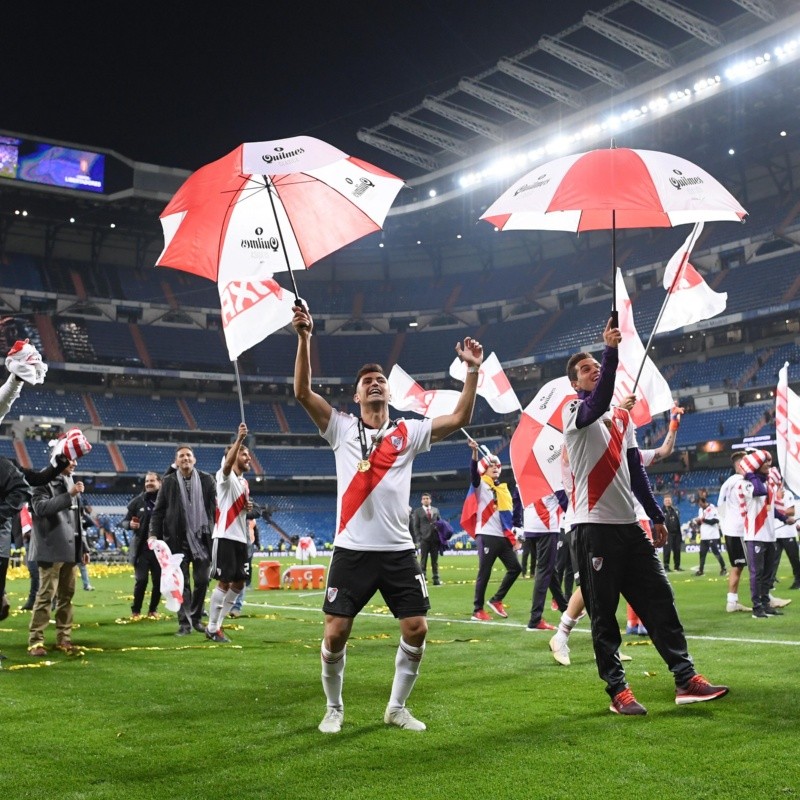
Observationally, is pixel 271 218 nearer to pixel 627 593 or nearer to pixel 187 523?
pixel 627 593

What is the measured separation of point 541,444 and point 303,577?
1022 centimetres

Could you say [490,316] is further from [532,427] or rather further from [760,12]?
[532,427]

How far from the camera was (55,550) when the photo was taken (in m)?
8.90

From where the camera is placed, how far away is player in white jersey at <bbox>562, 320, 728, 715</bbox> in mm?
5789

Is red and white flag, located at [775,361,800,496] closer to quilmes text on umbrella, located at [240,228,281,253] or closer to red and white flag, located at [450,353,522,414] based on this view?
red and white flag, located at [450,353,522,414]

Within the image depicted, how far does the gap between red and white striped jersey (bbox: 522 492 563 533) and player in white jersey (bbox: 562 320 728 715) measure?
5010 millimetres

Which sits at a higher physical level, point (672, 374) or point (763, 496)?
point (672, 374)

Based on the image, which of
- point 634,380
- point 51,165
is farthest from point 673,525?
point 51,165

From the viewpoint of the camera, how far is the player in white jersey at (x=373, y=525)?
534cm

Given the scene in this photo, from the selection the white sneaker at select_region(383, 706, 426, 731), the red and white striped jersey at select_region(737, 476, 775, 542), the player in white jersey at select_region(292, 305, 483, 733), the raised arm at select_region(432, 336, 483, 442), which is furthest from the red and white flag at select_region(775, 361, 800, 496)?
the white sneaker at select_region(383, 706, 426, 731)

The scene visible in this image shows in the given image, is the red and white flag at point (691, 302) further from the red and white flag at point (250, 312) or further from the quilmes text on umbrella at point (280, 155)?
the quilmes text on umbrella at point (280, 155)

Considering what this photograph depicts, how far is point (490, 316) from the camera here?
6381 cm

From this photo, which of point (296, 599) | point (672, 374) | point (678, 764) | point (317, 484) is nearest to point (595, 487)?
point (678, 764)

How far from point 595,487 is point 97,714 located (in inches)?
145
